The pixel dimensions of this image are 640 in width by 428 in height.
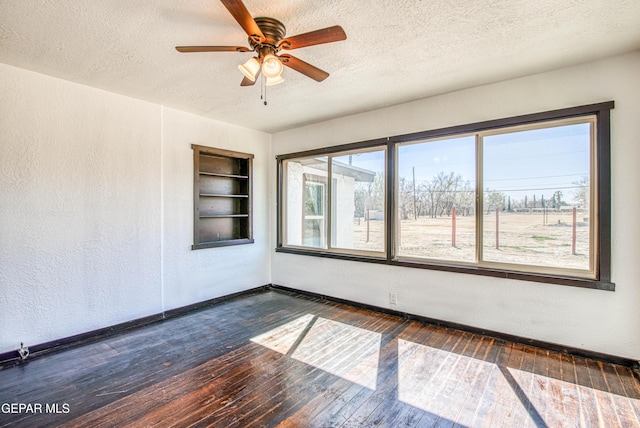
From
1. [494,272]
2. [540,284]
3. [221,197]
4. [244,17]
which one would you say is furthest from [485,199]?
[221,197]

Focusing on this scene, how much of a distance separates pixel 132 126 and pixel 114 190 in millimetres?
772

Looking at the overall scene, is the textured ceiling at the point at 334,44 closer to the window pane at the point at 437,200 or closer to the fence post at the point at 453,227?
the window pane at the point at 437,200

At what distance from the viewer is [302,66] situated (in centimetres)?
221

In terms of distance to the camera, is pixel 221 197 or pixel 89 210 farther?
pixel 221 197

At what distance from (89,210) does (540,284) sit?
4.61 m

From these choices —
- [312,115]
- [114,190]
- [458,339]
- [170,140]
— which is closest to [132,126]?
[170,140]

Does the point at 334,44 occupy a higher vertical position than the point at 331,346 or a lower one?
higher

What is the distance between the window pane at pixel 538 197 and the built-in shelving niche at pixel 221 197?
335 cm

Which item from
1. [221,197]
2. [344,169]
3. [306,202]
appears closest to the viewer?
[344,169]

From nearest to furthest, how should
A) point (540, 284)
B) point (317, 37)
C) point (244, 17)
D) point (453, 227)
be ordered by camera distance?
point (244, 17), point (317, 37), point (540, 284), point (453, 227)

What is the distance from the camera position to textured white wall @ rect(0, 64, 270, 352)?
2768mm

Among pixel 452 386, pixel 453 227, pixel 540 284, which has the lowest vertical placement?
pixel 452 386

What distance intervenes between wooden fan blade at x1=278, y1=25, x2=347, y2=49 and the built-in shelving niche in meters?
2.64

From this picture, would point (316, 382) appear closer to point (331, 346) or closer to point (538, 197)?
point (331, 346)
